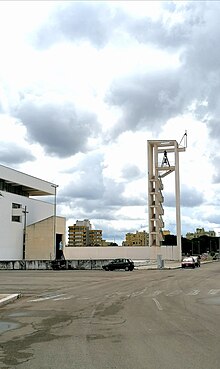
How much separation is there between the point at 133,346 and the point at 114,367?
1791 mm

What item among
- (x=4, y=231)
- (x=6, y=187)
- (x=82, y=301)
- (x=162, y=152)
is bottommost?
(x=82, y=301)

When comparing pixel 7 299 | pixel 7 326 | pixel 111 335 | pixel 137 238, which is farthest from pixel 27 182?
pixel 137 238

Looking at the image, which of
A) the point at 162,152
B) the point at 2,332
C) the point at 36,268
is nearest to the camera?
the point at 2,332

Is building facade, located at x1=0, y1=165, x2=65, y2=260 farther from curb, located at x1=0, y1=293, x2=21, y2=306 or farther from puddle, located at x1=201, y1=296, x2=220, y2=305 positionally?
puddle, located at x1=201, y1=296, x2=220, y2=305

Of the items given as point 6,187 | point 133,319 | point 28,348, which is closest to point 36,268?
point 6,187

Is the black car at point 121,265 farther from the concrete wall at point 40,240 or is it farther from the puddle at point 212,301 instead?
the puddle at point 212,301

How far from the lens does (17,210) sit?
80250mm

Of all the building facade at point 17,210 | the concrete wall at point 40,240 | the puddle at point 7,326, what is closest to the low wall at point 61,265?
the building facade at point 17,210

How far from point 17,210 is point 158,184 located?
25.0 m

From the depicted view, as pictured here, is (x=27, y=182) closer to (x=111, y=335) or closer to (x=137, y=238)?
(x=111, y=335)

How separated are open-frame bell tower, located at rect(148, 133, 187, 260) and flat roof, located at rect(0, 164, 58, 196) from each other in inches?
704

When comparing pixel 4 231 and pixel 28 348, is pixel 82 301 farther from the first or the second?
pixel 4 231

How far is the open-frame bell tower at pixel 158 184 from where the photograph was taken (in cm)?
8425

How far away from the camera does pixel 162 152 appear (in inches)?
3551
